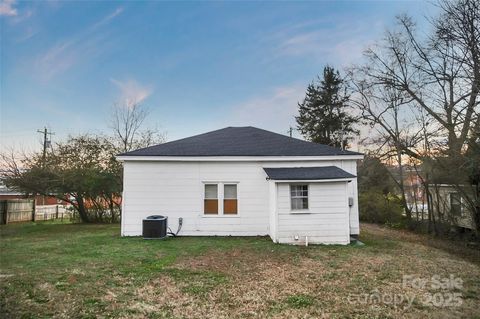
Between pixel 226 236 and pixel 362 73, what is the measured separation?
14.4m

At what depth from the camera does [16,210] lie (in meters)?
19.3

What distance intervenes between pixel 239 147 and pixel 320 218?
4.46m

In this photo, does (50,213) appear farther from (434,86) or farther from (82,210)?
(434,86)

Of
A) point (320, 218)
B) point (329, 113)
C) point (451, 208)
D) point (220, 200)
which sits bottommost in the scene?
point (320, 218)

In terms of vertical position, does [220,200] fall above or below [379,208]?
above

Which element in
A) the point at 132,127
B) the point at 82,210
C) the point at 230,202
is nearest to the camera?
the point at 230,202

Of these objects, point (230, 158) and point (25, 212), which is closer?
point (230, 158)

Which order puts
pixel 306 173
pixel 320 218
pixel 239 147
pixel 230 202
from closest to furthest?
pixel 320 218, pixel 306 173, pixel 230 202, pixel 239 147

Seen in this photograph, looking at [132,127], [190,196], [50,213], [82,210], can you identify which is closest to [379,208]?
[190,196]

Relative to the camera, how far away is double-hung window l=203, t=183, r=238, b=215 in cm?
1203

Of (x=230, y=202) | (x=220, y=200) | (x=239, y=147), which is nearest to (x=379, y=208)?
(x=239, y=147)

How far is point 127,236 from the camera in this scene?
38.4 feet

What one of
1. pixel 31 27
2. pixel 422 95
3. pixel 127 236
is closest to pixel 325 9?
pixel 422 95

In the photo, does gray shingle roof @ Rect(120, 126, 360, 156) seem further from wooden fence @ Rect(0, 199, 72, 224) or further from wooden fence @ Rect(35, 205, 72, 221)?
wooden fence @ Rect(35, 205, 72, 221)
